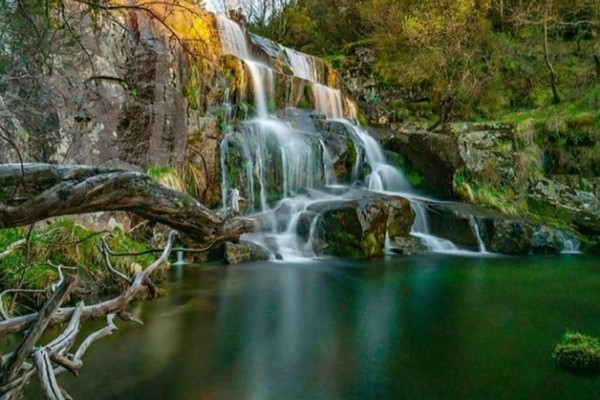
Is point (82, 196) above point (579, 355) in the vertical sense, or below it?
above

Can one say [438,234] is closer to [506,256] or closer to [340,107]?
[506,256]

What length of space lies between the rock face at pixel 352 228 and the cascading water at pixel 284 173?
0.34 m

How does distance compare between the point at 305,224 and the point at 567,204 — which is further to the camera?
the point at 567,204

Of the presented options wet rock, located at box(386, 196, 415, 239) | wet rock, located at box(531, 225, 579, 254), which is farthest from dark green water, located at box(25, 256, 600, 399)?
wet rock, located at box(531, 225, 579, 254)

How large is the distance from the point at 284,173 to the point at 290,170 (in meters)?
0.25

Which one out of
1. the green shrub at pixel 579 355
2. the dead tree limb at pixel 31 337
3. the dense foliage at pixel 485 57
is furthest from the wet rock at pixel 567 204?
the dead tree limb at pixel 31 337

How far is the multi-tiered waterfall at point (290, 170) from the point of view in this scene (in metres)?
12.0

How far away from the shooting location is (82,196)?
5.80ft

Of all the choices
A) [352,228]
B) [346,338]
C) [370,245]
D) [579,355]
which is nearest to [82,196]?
[346,338]

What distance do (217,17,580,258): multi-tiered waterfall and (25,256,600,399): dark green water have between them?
2.71m

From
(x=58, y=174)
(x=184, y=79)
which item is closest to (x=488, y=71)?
(x=184, y=79)

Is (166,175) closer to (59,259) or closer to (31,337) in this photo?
(59,259)

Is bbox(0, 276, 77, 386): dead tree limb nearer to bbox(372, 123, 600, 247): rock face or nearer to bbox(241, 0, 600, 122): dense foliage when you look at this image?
bbox(372, 123, 600, 247): rock face

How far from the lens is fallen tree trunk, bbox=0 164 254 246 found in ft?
5.64
